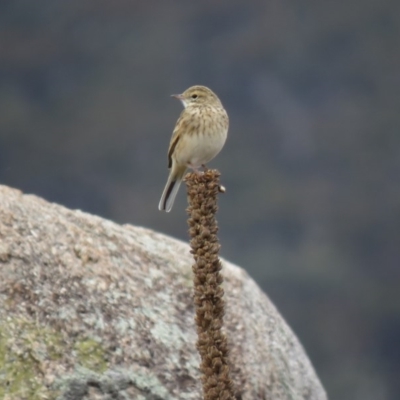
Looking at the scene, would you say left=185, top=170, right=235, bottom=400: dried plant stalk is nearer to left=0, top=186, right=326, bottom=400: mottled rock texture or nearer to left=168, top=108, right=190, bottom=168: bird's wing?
left=0, top=186, right=326, bottom=400: mottled rock texture

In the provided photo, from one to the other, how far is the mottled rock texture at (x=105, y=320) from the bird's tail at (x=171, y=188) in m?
0.54

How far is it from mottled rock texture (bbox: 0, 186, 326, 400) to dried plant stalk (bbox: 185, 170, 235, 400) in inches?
63.4

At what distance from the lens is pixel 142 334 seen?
7.88m

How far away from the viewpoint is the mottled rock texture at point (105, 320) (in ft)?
23.9

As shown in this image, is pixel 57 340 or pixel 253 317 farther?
pixel 253 317

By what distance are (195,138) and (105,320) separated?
2593 millimetres

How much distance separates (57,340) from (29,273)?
1.81 feet

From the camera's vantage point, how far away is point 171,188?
396 inches

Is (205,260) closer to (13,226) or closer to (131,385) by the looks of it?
(131,385)

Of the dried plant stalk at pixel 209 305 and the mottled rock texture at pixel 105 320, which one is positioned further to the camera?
the mottled rock texture at pixel 105 320

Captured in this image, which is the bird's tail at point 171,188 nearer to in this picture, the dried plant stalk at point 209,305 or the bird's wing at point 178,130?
Answer: the bird's wing at point 178,130

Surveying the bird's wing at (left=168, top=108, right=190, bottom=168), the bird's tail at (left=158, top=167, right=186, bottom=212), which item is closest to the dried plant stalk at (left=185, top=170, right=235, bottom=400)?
the bird's tail at (left=158, top=167, right=186, bottom=212)

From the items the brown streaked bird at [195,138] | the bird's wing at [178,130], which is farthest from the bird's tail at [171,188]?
the bird's wing at [178,130]

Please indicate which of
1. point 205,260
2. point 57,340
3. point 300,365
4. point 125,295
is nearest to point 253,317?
point 300,365
